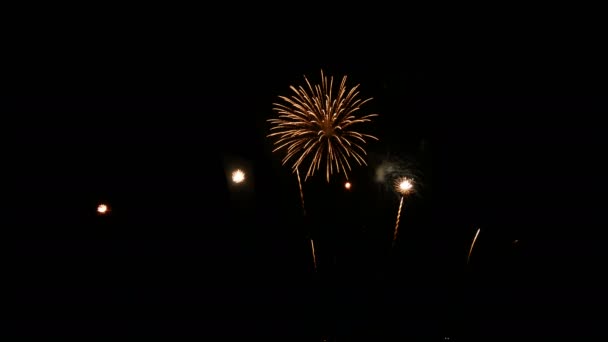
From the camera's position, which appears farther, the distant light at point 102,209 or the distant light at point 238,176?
the distant light at point 238,176

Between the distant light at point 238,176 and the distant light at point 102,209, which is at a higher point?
the distant light at point 238,176

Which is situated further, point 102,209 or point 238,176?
point 238,176

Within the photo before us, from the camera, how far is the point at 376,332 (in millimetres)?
12148

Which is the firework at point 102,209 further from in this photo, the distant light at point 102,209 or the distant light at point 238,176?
the distant light at point 238,176

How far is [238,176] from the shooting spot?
41.8 feet

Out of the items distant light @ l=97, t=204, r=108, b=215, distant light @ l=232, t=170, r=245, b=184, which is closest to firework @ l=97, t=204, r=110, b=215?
distant light @ l=97, t=204, r=108, b=215

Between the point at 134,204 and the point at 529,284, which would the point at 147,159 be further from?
the point at 529,284

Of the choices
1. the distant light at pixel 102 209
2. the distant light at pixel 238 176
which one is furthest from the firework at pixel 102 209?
the distant light at pixel 238 176

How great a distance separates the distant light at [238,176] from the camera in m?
12.5

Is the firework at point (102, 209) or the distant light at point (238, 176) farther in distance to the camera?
the distant light at point (238, 176)

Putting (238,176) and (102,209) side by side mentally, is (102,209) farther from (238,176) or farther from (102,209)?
(238,176)

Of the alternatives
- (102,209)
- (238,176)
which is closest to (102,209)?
(102,209)

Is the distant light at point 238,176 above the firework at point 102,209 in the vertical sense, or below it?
above

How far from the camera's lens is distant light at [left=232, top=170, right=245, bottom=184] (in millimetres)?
12531
